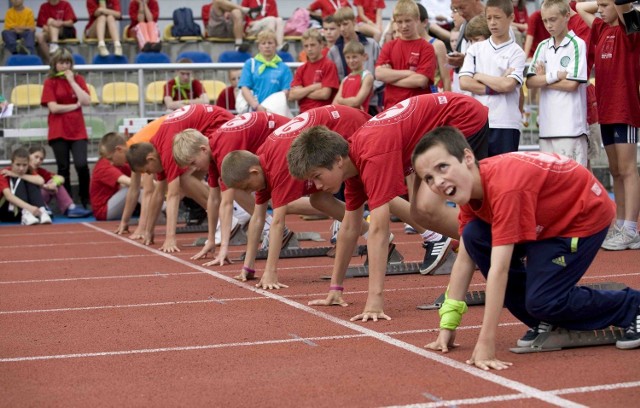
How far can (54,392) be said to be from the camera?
4.44 metres

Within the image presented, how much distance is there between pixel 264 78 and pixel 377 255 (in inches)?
280

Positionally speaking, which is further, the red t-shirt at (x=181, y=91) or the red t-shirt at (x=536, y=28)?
the red t-shirt at (x=181, y=91)

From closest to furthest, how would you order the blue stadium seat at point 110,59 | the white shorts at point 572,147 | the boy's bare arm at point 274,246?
the boy's bare arm at point 274,246 → the white shorts at point 572,147 → the blue stadium seat at point 110,59

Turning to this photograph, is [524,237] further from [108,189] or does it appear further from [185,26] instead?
[185,26]

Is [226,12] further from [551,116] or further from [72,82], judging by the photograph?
[551,116]

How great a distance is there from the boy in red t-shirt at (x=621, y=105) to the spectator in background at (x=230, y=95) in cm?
681

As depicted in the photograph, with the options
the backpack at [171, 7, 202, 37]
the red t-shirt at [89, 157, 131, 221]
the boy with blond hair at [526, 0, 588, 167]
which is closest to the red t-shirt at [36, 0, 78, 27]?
the backpack at [171, 7, 202, 37]

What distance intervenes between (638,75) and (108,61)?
10.4 metres

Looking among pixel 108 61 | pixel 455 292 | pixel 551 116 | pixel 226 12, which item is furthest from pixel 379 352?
pixel 226 12

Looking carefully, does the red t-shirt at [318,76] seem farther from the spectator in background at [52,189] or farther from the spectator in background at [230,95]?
the spectator in background at [52,189]

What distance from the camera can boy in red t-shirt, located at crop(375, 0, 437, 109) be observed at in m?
10.0

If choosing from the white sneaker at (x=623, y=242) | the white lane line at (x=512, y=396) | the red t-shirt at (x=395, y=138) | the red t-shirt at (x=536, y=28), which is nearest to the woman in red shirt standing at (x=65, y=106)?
the red t-shirt at (x=536, y=28)

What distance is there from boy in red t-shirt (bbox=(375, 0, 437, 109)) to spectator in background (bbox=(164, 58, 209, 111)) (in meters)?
4.82

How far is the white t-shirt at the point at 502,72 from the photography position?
28.7ft
